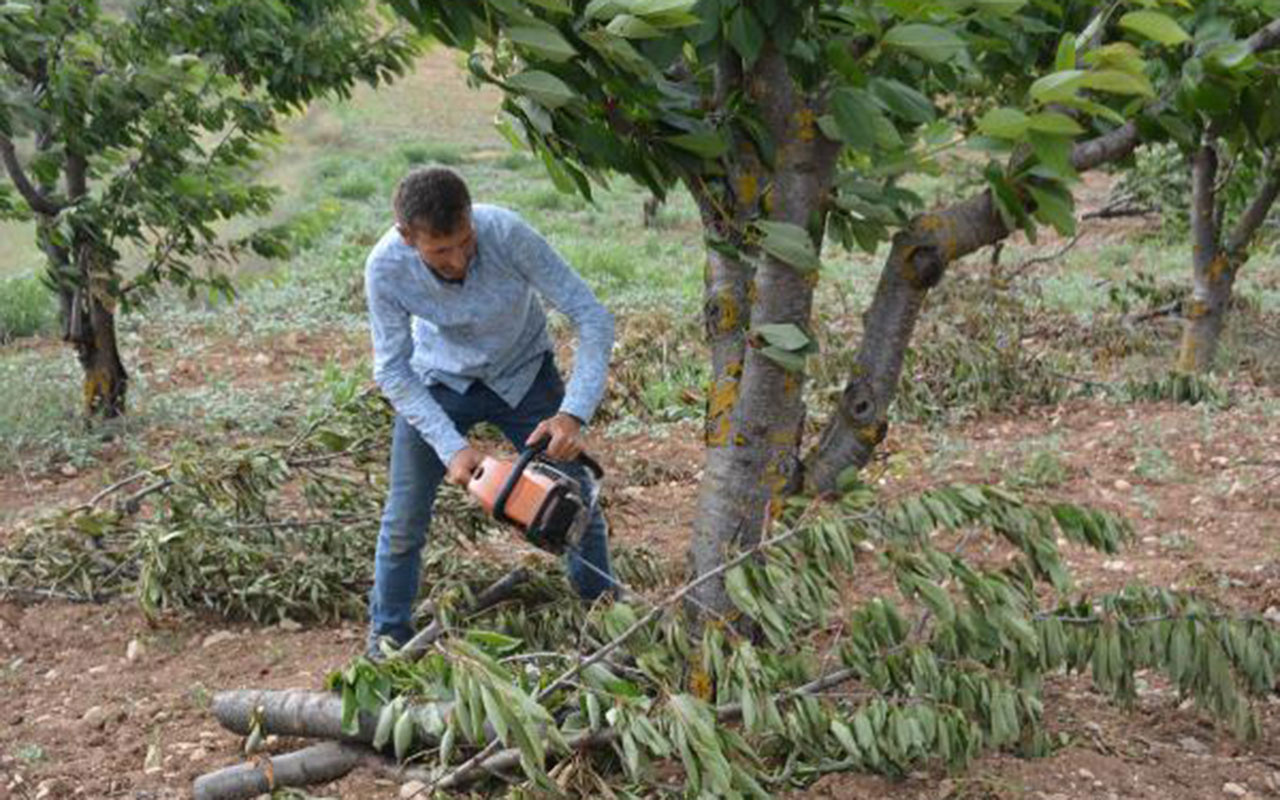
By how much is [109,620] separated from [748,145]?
2.96 meters

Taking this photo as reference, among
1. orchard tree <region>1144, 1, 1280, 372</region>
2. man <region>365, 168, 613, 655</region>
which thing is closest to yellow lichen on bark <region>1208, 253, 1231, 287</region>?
orchard tree <region>1144, 1, 1280, 372</region>

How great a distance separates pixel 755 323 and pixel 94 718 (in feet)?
7.20

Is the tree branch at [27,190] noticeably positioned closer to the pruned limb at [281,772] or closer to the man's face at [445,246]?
the man's face at [445,246]

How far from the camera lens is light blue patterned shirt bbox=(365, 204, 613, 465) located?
3.67 m

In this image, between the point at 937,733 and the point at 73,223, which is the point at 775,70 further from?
the point at 73,223

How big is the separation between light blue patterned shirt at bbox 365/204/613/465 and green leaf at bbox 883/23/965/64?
1606 millimetres

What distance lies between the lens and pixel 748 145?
284 cm

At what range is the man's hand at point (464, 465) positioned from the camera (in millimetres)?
3543

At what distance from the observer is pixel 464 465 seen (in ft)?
11.7

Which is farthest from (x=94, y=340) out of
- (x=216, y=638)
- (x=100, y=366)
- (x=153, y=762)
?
(x=153, y=762)

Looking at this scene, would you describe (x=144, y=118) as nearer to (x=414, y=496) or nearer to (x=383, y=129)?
(x=414, y=496)

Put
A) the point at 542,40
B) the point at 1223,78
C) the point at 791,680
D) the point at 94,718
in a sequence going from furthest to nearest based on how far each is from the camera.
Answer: the point at 94,718
the point at 791,680
the point at 1223,78
the point at 542,40

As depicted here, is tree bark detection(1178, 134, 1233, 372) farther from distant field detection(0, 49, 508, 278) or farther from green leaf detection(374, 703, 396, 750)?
distant field detection(0, 49, 508, 278)

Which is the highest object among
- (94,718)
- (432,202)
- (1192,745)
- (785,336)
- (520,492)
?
(432,202)
